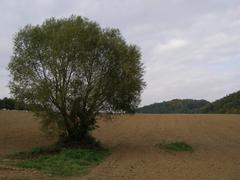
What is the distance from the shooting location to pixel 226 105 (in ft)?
323

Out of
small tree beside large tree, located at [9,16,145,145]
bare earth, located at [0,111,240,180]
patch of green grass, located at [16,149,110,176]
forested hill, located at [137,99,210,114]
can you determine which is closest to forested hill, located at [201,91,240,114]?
forested hill, located at [137,99,210,114]

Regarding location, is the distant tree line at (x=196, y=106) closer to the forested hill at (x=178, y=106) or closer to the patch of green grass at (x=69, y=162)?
the forested hill at (x=178, y=106)

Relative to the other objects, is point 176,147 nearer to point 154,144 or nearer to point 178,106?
point 154,144

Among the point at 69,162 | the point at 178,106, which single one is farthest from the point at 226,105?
the point at 69,162

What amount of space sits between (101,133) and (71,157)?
61.8 ft

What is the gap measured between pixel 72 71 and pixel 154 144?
28.9ft

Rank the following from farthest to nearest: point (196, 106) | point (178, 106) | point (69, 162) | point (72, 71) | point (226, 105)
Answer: point (196, 106) < point (178, 106) < point (226, 105) < point (72, 71) < point (69, 162)

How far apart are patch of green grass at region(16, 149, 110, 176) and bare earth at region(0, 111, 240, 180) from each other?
0.65 metres

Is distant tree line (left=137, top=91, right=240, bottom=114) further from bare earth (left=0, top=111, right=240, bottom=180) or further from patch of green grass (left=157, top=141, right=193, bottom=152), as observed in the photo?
patch of green grass (left=157, top=141, right=193, bottom=152)

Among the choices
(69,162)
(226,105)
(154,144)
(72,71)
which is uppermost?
(226,105)

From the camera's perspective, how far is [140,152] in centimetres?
3091

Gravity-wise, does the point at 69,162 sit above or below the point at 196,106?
below

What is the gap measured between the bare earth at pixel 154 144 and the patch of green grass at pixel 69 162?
65 cm

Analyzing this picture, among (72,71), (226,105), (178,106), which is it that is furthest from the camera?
(178,106)
